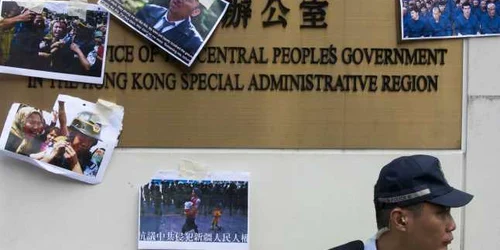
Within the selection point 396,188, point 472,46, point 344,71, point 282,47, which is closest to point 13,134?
point 282,47

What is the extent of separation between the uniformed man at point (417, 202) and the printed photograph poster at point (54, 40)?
1.88 meters

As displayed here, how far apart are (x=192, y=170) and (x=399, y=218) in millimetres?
1562

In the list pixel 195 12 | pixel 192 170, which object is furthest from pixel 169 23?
pixel 192 170

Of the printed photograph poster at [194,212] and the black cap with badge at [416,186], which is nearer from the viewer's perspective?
the black cap with badge at [416,186]

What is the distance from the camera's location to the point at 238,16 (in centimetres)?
326

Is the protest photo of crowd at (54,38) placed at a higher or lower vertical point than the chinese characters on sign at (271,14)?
lower

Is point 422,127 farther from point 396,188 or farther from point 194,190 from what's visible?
point 396,188

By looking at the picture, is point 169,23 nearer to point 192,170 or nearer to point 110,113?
point 110,113

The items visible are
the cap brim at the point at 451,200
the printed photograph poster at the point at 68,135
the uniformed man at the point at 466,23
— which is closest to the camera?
the cap brim at the point at 451,200

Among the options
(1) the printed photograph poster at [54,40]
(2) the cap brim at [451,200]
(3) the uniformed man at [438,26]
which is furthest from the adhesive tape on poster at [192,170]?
(2) the cap brim at [451,200]

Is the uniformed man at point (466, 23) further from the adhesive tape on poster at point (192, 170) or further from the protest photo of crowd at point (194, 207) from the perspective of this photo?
the adhesive tape on poster at point (192, 170)

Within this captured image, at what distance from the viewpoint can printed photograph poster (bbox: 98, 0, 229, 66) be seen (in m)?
3.21

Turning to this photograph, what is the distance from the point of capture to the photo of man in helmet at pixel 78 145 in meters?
3.20

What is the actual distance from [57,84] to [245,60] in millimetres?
988
